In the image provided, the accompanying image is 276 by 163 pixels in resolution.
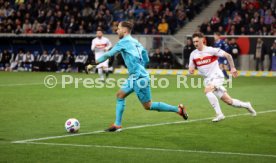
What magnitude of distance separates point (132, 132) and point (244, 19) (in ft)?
75.4

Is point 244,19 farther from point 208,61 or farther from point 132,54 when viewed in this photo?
point 132,54

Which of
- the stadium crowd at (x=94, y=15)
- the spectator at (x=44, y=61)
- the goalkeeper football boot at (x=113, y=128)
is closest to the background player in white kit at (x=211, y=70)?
the goalkeeper football boot at (x=113, y=128)

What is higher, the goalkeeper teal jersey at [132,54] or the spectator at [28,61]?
the goalkeeper teal jersey at [132,54]

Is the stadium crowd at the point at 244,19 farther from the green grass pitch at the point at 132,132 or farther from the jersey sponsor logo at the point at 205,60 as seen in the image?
the jersey sponsor logo at the point at 205,60

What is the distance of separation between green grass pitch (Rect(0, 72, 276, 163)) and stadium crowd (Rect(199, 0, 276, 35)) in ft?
43.1

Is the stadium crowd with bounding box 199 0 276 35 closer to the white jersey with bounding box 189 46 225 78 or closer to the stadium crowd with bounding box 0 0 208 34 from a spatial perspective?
the stadium crowd with bounding box 0 0 208 34

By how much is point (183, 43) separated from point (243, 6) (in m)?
3.80

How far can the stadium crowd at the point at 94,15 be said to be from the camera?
122 feet

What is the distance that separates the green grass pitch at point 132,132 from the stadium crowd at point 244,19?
13132 millimetres

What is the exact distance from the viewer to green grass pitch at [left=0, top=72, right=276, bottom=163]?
999 cm

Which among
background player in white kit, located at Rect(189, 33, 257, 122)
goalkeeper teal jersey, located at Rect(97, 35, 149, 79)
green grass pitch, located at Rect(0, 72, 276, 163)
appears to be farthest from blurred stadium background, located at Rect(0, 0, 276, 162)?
goalkeeper teal jersey, located at Rect(97, 35, 149, 79)

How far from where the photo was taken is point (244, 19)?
34531 millimetres

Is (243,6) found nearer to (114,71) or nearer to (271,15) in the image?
(271,15)

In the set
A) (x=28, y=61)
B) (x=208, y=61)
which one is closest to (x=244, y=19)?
(x=28, y=61)
